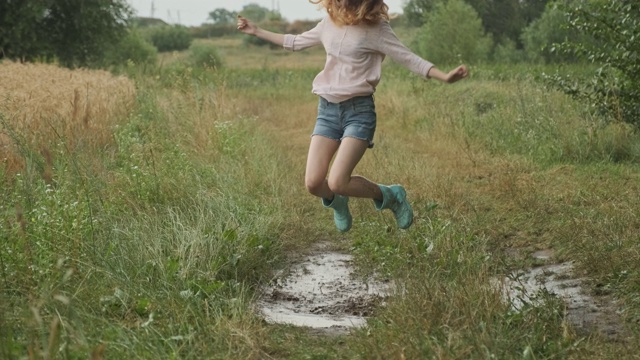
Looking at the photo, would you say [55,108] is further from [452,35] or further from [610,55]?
[452,35]

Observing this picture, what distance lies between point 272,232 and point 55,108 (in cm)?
357

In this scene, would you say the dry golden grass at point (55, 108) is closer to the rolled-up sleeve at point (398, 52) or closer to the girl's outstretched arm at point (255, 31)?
the girl's outstretched arm at point (255, 31)

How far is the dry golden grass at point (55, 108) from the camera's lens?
858 centimetres

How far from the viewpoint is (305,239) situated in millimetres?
8164

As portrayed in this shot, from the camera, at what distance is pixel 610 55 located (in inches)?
393

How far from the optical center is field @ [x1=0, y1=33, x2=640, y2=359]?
187 inches

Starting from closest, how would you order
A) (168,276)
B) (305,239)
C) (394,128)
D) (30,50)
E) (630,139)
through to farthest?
(168,276)
(305,239)
(630,139)
(394,128)
(30,50)

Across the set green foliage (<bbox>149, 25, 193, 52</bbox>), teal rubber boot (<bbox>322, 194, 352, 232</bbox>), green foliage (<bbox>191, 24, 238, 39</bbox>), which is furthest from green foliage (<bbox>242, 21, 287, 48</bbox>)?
teal rubber boot (<bbox>322, 194, 352, 232</bbox>)

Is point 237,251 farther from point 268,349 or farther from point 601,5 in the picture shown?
point 601,5

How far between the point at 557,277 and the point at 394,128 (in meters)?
9.90

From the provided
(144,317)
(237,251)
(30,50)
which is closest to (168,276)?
(144,317)

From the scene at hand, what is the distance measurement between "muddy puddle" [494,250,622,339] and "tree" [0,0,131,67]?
2612cm

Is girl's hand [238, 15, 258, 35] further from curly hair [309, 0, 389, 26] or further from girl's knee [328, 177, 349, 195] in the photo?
girl's knee [328, 177, 349, 195]

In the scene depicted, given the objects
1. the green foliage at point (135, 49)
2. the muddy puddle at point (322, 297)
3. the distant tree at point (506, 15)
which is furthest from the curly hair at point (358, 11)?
the distant tree at point (506, 15)
